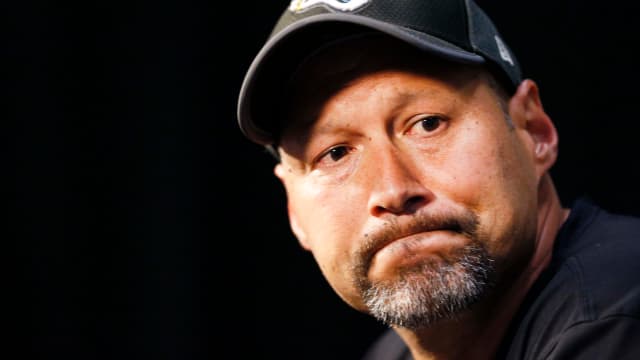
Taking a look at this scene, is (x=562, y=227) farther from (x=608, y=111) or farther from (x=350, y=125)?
(x=608, y=111)

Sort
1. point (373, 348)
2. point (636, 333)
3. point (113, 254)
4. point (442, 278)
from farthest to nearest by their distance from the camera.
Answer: point (113, 254) → point (373, 348) → point (442, 278) → point (636, 333)

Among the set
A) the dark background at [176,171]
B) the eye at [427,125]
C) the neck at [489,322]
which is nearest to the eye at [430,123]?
the eye at [427,125]

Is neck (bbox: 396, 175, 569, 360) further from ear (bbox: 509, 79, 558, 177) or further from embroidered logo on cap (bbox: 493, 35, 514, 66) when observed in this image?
embroidered logo on cap (bbox: 493, 35, 514, 66)

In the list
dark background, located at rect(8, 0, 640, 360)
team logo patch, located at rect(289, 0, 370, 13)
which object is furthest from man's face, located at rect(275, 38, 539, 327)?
dark background, located at rect(8, 0, 640, 360)

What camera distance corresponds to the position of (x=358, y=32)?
4.97ft

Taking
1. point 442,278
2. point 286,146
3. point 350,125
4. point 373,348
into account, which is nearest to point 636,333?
point 442,278

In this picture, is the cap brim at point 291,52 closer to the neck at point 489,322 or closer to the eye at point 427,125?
the eye at point 427,125

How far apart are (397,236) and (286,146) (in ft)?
1.04

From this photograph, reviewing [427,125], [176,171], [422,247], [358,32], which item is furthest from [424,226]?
[176,171]

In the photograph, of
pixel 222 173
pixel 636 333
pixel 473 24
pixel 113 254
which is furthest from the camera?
pixel 222 173

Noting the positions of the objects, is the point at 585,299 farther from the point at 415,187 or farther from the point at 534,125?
the point at 534,125

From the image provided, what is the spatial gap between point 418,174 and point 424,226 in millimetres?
87

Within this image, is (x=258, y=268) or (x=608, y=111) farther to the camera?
(x=258, y=268)

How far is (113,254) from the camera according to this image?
8.79ft
